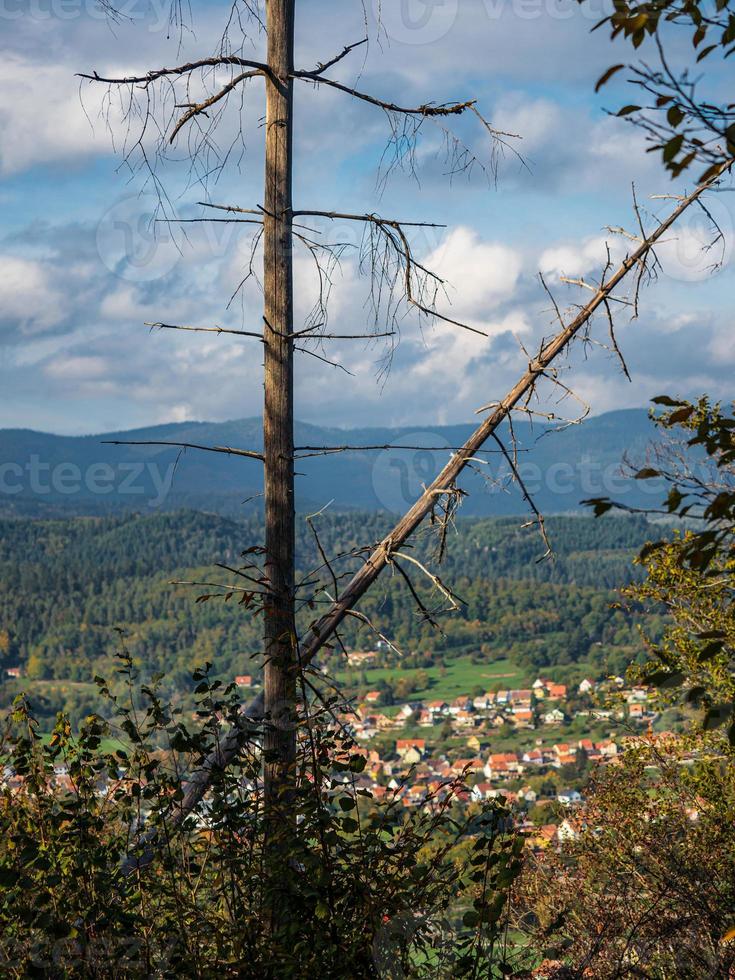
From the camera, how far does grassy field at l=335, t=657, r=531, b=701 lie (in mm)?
68188

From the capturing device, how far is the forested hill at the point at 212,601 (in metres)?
74.7

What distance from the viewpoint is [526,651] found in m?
77.2

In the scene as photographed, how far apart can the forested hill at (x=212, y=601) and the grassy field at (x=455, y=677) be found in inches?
65.5

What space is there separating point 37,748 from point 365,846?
1.65 meters

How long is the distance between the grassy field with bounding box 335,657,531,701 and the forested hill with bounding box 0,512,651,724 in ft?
5.46

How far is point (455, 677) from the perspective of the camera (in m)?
75.2

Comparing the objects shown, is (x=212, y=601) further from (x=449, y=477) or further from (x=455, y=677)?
(x=449, y=477)

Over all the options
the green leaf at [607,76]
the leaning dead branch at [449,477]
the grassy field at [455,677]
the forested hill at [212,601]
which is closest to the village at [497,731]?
the grassy field at [455,677]

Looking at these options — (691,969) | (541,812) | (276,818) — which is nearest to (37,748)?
(276,818)

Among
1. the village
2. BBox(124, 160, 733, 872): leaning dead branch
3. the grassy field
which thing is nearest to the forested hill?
the grassy field

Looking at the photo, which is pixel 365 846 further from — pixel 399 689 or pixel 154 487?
pixel 154 487

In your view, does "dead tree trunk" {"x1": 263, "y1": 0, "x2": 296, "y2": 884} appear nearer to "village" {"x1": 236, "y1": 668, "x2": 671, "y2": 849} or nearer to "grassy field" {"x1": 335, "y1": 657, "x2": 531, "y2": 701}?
"village" {"x1": 236, "y1": 668, "x2": 671, "y2": 849}

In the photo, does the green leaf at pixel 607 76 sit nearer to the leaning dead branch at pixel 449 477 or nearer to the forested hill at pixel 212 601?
the leaning dead branch at pixel 449 477

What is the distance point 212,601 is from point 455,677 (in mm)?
22953
